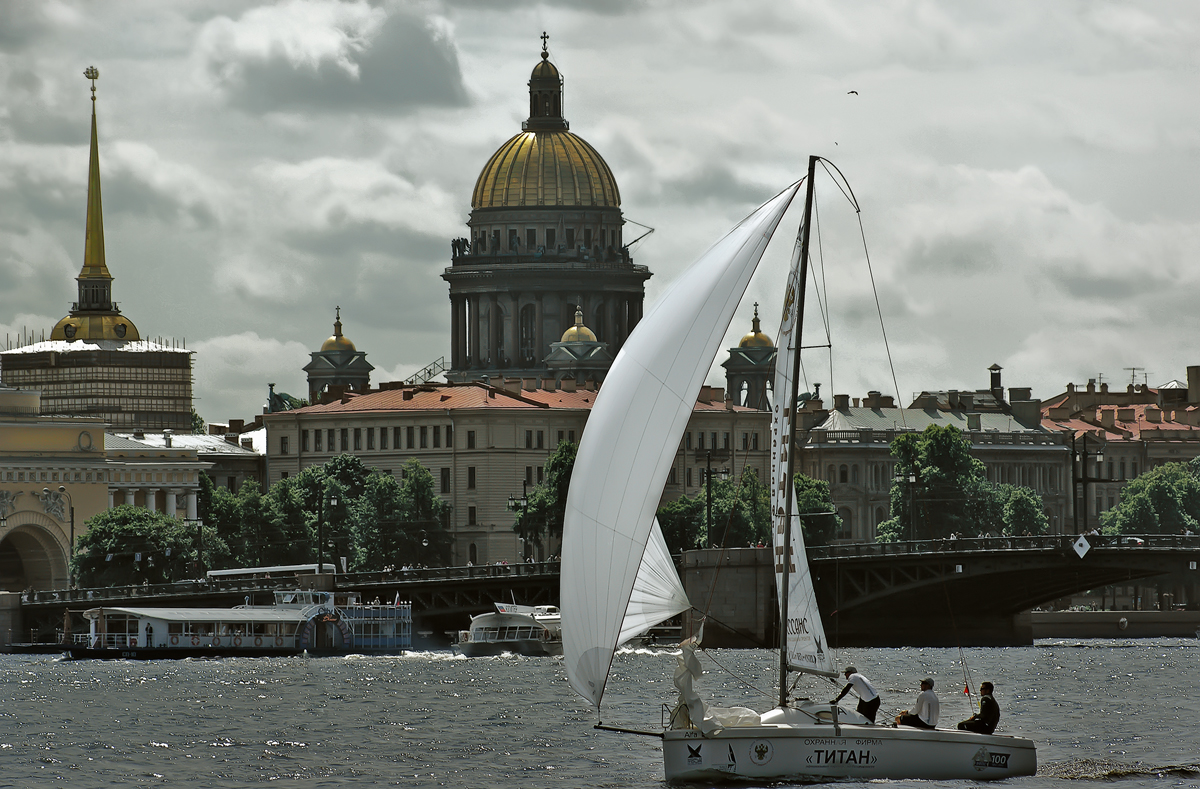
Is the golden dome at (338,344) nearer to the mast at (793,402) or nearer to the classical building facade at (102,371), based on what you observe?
the classical building facade at (102,371)

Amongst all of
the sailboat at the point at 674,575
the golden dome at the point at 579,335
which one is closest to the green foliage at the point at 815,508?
the golden dome at the point at 579,335

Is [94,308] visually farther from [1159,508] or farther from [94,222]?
[1159,508]

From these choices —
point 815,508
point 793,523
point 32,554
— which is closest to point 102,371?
point 32,554

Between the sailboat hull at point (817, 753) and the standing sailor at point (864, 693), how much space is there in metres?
0.49

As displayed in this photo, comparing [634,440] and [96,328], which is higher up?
[96,328]

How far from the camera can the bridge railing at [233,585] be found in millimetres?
99875

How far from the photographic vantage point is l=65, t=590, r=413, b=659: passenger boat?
90.9 meters

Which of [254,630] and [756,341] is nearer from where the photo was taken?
[254,630]

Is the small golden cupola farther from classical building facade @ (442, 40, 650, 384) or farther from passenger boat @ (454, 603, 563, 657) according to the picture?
passenger boat @ (454, 603, 563, 657)

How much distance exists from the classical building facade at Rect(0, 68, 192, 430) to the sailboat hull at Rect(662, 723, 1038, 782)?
129183 mm

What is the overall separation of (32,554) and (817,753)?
89.9 meters

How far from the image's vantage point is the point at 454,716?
62531mm

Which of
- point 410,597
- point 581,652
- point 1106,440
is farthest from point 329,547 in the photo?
point 581,652

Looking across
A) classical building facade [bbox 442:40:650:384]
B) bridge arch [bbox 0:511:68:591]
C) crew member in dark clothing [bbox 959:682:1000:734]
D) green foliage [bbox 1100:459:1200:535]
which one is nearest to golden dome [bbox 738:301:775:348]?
classical building facade [bbox 442:40:650:384]
